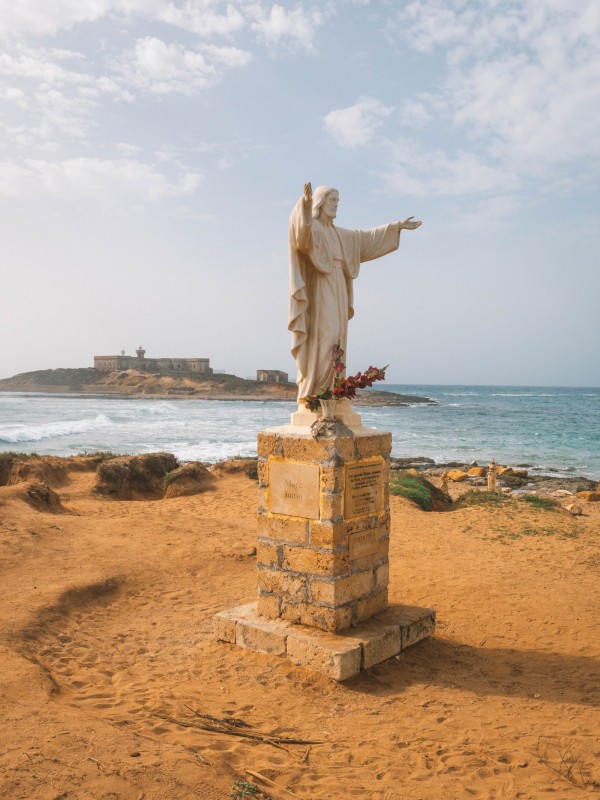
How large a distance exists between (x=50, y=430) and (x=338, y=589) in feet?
97.0

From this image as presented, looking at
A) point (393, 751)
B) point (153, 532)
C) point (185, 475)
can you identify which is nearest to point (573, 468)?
point (185, 475)

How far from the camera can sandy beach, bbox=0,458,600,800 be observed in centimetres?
364

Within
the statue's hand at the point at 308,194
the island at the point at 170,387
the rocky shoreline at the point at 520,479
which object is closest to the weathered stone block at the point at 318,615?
the statue's hand at the point at 308,194

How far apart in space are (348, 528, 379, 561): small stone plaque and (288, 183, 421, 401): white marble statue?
4.37 ft

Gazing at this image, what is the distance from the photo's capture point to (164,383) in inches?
3120

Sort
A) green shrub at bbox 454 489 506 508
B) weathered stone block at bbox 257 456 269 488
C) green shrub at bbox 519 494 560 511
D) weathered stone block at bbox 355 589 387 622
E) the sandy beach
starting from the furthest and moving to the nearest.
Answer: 1. green shrub at bbox 454 489 506 508
2. green shrub at bbox 519 494 560 511
3. weathered stone block at bbox 257 456 269 488
4. weathered stone block at bbox 355 589 387 622
5. the sandy beach

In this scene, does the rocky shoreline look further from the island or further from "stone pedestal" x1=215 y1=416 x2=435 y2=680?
the island

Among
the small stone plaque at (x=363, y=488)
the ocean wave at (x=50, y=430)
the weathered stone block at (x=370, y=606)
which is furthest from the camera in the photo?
the ocean wave at (x=50, y=430)

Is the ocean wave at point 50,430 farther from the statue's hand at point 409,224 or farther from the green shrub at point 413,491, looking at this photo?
the statue's hand at point 409,224

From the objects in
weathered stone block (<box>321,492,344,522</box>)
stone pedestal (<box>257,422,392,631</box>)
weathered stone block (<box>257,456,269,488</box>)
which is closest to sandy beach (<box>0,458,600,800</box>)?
stone pedestal (<box>257,422,392,631</box>)

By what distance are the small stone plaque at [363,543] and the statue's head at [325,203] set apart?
288cm

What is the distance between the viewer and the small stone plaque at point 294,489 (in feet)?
17.8

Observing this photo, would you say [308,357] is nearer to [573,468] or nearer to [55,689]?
[55,689]

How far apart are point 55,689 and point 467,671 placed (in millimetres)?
3376
